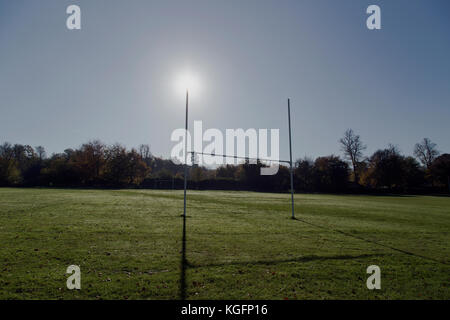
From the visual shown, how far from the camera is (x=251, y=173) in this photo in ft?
270

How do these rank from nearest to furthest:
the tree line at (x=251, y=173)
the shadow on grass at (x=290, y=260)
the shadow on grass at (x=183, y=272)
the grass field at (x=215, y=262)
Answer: the shadow on grass at (x=183, y=272) → the grass field at (x=215, y=262) → the shadow on grass at (x=290, y=260) → the tree line at (x=251, y=173)

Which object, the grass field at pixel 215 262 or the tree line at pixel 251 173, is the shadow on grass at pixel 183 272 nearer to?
A: the grass field at pixel 215 262

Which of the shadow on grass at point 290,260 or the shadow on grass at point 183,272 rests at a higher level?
the shadow on grass at point 183,272

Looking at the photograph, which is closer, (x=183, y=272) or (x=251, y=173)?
(x=183, y=272)

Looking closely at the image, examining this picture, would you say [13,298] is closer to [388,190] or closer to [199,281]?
[199,281]

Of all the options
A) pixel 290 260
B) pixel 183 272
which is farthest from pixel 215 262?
pixel 290 260

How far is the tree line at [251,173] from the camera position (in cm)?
7444

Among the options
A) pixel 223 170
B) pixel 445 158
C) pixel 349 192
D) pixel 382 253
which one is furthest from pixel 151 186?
pixel 445 158

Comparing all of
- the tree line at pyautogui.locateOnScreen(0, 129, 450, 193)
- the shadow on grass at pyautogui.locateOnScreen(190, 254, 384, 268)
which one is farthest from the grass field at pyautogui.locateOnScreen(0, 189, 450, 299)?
the tree line at pyautogui.locateOnScreen(0, 129, 450, 193)

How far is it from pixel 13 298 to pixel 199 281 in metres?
3.68

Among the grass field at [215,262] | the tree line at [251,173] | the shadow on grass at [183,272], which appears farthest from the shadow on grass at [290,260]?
the tree line at [251,173]

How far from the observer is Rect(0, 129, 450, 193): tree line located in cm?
7444

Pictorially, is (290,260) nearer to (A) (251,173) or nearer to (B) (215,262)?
(B) (215,262)
